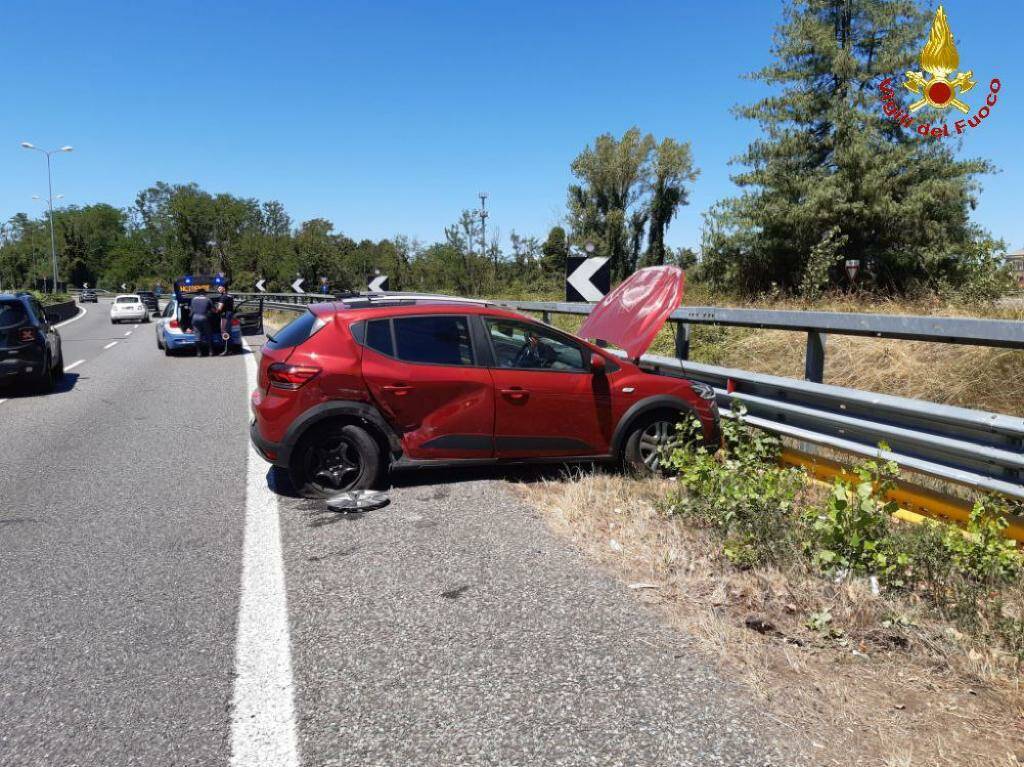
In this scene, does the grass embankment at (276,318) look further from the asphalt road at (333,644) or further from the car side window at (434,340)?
the asphalt road at (333,644)

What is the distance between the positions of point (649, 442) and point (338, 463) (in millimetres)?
2512

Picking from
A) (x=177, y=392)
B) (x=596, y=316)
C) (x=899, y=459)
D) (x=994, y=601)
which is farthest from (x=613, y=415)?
(x=177, y=392)

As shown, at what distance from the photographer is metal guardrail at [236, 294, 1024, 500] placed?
4.36m

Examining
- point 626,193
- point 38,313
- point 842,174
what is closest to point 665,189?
point 626,193

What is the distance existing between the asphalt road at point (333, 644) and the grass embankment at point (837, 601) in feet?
0.78

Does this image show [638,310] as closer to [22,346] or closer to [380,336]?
[380,336]

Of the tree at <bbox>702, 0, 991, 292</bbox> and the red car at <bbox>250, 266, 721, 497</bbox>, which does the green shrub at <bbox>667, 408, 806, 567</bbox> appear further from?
the tree at <bbox>702, 0, 991, 292</bbox>

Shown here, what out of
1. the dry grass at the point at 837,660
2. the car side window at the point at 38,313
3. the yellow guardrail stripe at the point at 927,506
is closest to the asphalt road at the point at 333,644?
the dry grass at the point at 837,660

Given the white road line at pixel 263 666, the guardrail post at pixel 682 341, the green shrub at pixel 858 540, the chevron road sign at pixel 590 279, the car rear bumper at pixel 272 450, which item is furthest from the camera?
the chevron road sign at pixel 590 279

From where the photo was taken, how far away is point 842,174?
2534cm

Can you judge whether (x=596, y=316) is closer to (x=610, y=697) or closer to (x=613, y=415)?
(x=613, y=415)

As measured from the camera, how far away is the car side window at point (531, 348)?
20.7 feet

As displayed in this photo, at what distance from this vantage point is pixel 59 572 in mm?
4426

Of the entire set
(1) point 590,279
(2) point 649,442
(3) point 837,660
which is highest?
(1) point 590,279
